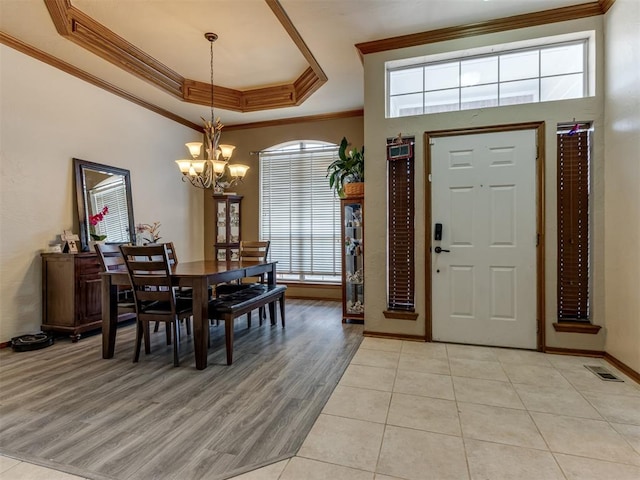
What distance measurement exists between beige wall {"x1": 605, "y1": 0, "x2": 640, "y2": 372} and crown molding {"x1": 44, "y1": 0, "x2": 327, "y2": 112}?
111 inches

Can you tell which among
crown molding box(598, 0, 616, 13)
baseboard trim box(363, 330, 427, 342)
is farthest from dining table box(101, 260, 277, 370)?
crown molding box(598, 0, 616, 13)

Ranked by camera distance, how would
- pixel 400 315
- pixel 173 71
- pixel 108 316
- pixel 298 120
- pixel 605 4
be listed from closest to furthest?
pixel 605 4 < pixel 108 316 < pixel 400 315 < pixel 173 71 < pixel 298 120

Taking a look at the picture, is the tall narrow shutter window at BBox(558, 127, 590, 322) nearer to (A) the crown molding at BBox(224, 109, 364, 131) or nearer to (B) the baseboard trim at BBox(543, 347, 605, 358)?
(B) the baseboard trim at BBox(543, 347, 605, 358)

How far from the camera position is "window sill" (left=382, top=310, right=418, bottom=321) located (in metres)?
3.50

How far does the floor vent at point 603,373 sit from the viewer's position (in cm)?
257

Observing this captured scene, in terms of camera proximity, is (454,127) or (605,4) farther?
(454,127)

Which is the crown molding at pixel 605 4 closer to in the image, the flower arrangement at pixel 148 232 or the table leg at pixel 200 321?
the table leg at pixel 200 321

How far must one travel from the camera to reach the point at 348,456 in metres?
1.71

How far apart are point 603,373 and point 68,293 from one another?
5112 mm

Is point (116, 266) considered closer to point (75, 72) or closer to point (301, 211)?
point (75, 72)

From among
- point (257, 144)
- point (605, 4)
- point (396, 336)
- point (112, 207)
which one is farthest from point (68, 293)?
point (605, 4)

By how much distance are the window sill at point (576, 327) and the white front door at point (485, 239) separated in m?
0.20

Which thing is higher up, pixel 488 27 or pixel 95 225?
pixel 488 27

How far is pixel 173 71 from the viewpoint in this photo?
4.55 metres
